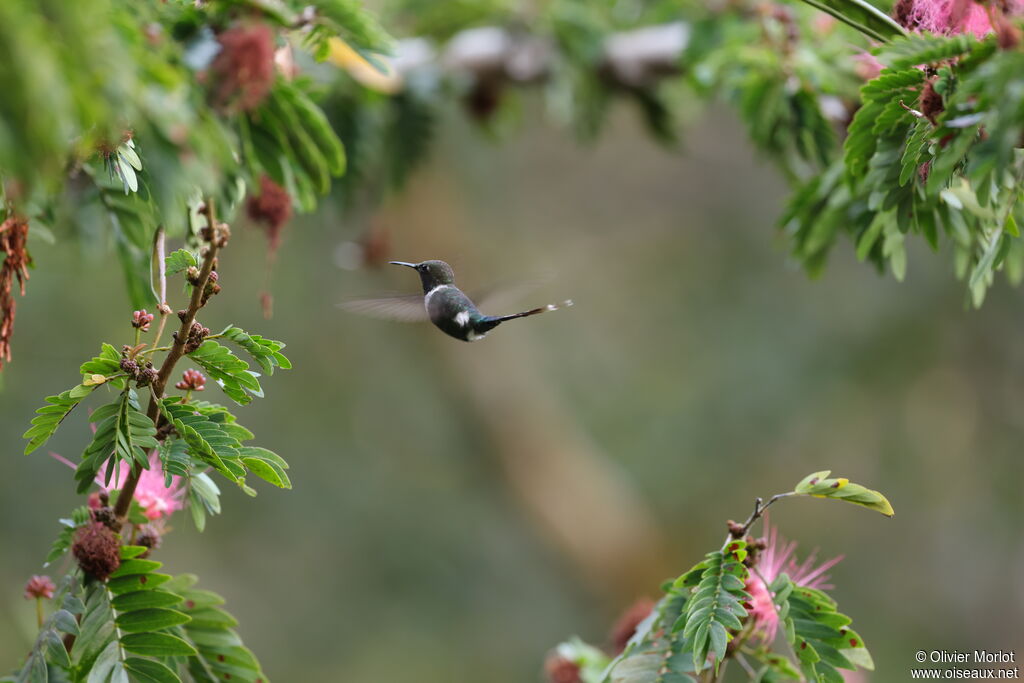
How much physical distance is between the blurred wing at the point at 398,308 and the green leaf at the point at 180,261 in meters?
0.40

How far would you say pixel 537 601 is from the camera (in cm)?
518

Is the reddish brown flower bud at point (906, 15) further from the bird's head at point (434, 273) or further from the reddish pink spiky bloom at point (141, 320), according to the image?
the reddish pink spiky bloom at point (141, 320)

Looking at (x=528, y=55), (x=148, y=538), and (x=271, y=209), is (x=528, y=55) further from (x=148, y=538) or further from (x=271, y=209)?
(x=148, y=538)

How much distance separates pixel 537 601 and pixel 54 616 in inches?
175

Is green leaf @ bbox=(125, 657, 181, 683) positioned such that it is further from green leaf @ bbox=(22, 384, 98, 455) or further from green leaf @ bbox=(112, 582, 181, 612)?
green leaf @ bbox=(22, 384, 98, 455)

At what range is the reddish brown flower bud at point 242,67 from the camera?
83 centimetres

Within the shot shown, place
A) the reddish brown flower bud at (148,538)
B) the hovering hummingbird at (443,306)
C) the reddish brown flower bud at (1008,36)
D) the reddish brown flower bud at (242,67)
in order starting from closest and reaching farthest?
1. the reddish brown flower bud at (1008,36)
2. the reddish brown flower bud at (242,67)
3. the reddish brown flower bud at (148,538)
4. the hovering hummingbird at (443,306)

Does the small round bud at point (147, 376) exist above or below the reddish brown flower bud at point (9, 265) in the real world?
below

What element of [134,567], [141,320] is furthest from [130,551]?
[141,320]

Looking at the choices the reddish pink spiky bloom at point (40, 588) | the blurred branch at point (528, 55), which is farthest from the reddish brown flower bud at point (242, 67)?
the blurred branch at point (528, 55)

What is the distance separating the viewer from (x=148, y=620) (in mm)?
938

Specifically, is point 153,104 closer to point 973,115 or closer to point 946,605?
point 973,115

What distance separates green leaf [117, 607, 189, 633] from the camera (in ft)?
3.06

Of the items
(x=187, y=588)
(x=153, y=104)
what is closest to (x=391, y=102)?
(x=187, y=588)
